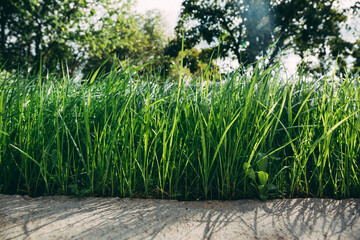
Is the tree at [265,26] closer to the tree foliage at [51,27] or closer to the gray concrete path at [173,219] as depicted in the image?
the tree foliage at [51,27]

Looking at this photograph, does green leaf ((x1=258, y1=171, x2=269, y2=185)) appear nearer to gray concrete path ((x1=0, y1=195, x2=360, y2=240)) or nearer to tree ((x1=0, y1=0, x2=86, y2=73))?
gray concrete path ((x1=0, y1=195, x2=360, y2=240))

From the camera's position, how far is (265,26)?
11.4 m

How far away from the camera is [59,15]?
36.0 ft

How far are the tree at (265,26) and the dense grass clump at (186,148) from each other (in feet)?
31.1

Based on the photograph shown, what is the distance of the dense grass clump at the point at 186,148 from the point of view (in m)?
1.55

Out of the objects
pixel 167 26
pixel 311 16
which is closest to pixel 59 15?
pixel 311 16

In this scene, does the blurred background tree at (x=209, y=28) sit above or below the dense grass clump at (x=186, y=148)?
above

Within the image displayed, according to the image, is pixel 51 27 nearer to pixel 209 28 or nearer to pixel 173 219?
pixel 209 28

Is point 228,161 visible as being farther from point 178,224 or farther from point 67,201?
point 67,201

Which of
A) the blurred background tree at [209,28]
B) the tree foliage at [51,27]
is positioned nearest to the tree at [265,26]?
the blurred background tree at [209,28]

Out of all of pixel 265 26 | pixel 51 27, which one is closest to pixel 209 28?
pixel 265 26

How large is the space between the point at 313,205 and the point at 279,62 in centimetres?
88

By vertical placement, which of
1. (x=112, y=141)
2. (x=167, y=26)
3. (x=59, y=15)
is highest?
(x=167, y=26)

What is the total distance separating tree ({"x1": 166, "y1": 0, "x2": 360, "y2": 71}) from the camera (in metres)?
11.2
